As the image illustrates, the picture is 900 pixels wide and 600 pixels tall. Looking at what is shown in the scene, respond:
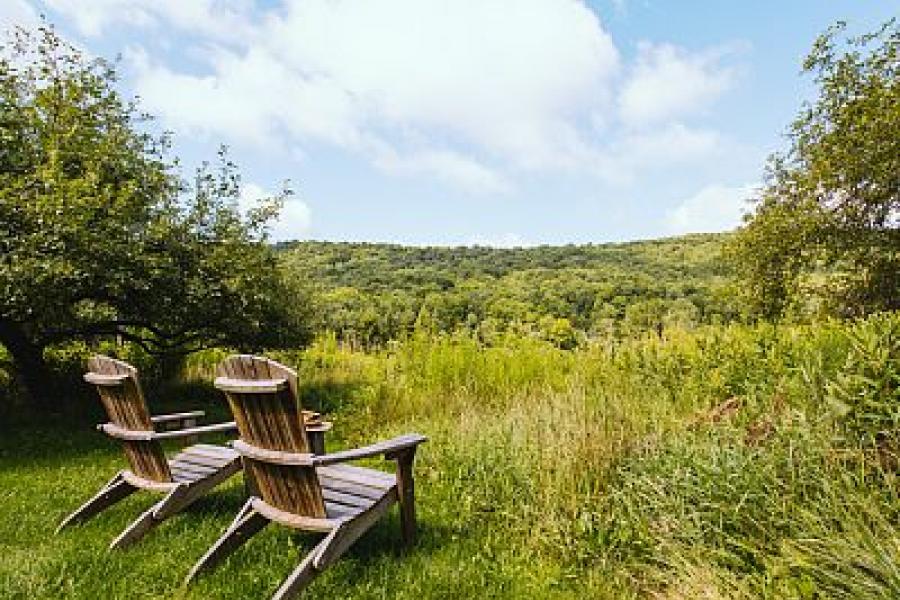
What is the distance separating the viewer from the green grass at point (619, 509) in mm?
2818

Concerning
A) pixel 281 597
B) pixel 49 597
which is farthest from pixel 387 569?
pixel 49 597

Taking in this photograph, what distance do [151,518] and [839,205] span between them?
15.1 metres

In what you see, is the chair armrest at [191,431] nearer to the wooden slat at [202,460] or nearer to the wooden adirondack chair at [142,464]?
the wooden adirondack chair at [142,464]

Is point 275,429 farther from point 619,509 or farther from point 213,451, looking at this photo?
point 619,509

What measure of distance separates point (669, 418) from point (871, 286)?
492 inches

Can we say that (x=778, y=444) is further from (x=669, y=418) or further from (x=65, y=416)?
(x=65, y=416)

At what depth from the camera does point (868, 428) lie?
3.10 metres

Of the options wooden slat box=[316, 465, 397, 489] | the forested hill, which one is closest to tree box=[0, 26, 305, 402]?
the forested hill

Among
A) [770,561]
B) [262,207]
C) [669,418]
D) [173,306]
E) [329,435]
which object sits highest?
[262,207]

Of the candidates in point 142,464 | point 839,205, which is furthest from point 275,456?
point 839,205

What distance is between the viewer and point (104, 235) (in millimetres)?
6941

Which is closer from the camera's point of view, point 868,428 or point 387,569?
point 868,428

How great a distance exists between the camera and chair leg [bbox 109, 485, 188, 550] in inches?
143

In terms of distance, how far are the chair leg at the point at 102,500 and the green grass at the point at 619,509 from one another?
0.09 meters
